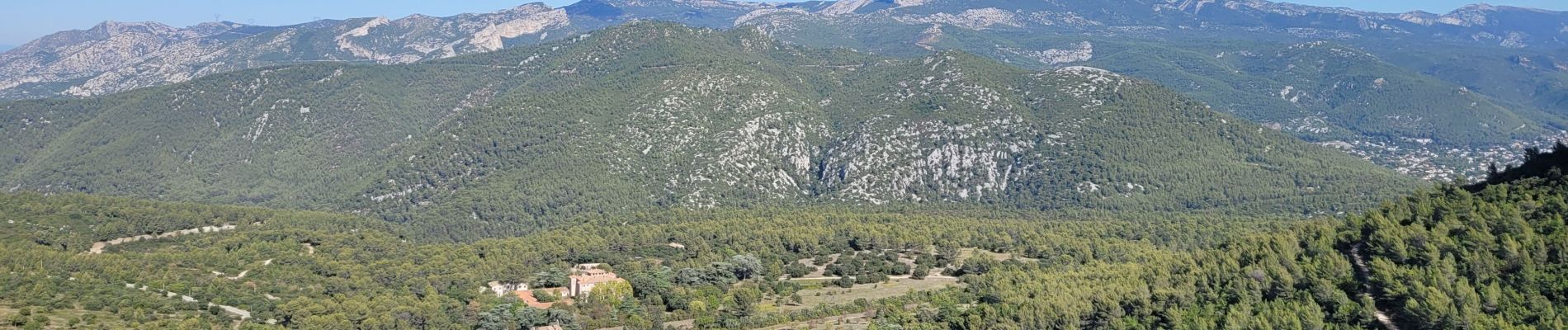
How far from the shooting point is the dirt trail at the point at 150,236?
132 meters

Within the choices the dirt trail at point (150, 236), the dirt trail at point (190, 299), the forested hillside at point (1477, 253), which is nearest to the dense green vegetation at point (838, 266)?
the forested hillside at point (1477, 253)

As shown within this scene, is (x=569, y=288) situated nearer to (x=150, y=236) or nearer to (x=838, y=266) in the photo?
(x=838, y=266)

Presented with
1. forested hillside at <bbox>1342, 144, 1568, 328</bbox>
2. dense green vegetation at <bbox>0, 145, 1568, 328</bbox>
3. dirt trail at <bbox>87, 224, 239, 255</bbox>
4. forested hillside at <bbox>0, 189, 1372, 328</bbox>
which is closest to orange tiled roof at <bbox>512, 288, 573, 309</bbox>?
dense green vegetation at <bbox>0, 145, 1568, 328</bbox>

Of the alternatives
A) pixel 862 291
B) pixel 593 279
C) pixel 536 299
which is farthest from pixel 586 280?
pixel 862 291

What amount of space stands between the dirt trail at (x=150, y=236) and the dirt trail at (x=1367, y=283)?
110 metres

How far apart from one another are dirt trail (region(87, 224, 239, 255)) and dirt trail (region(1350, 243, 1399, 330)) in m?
110

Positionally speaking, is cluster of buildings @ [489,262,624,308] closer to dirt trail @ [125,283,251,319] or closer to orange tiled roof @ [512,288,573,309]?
orange tiled roof @ [512,288,573,309]

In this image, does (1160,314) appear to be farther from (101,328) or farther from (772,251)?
(101,328)

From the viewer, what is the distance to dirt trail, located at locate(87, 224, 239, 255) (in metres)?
132

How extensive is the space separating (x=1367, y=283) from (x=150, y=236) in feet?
395

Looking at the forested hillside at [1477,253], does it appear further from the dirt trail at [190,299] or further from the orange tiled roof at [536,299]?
the dirt trail at [190,299]

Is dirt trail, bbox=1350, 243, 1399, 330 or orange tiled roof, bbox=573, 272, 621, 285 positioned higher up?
dirt trail, bbox=1350, 243, 1399, 330

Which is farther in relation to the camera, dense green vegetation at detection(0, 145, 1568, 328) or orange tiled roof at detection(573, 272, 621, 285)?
orange tiled roof at detection(573, 272, 621, 285)

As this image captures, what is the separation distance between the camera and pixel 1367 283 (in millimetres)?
77750
